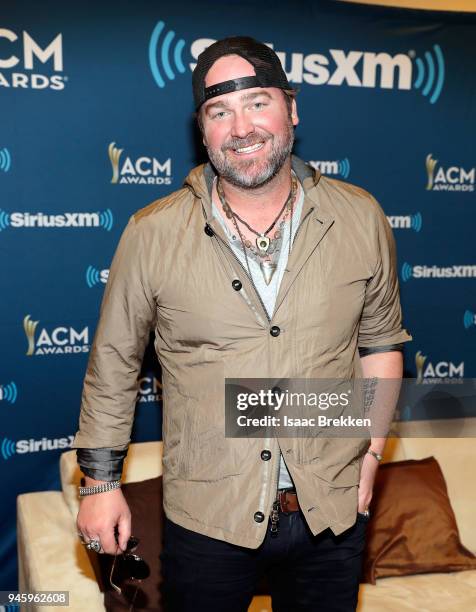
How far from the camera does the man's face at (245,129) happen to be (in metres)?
1.66

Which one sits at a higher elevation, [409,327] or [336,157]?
[336,157]

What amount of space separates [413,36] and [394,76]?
20 centimetres

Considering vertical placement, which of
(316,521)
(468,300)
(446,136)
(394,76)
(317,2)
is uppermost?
(317,2)

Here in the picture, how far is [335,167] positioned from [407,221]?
0.48 metres

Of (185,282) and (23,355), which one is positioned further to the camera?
(23,355)

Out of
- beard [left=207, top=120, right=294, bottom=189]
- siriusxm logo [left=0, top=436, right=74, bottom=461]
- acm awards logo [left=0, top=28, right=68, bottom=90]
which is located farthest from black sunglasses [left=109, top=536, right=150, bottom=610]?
acm awards logo [left=0, top=28, right=68, bottom=90]

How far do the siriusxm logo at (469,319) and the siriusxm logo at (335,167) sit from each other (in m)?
0.99

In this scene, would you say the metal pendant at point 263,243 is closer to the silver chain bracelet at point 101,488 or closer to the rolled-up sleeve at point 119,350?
the rolled-up sleeve at point 119,350

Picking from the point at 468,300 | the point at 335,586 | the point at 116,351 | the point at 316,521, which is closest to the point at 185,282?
the point at 116,351

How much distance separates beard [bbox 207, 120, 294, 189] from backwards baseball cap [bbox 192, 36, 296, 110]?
0.13 meters

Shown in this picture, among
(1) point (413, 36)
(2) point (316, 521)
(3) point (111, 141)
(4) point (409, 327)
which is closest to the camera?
(2) point (316, 521)

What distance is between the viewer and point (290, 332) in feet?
5.30

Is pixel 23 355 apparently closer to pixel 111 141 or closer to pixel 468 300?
pixel 111 141

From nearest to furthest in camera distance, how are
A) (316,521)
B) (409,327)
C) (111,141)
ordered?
(316,521) → (111,141) → (409,327)
